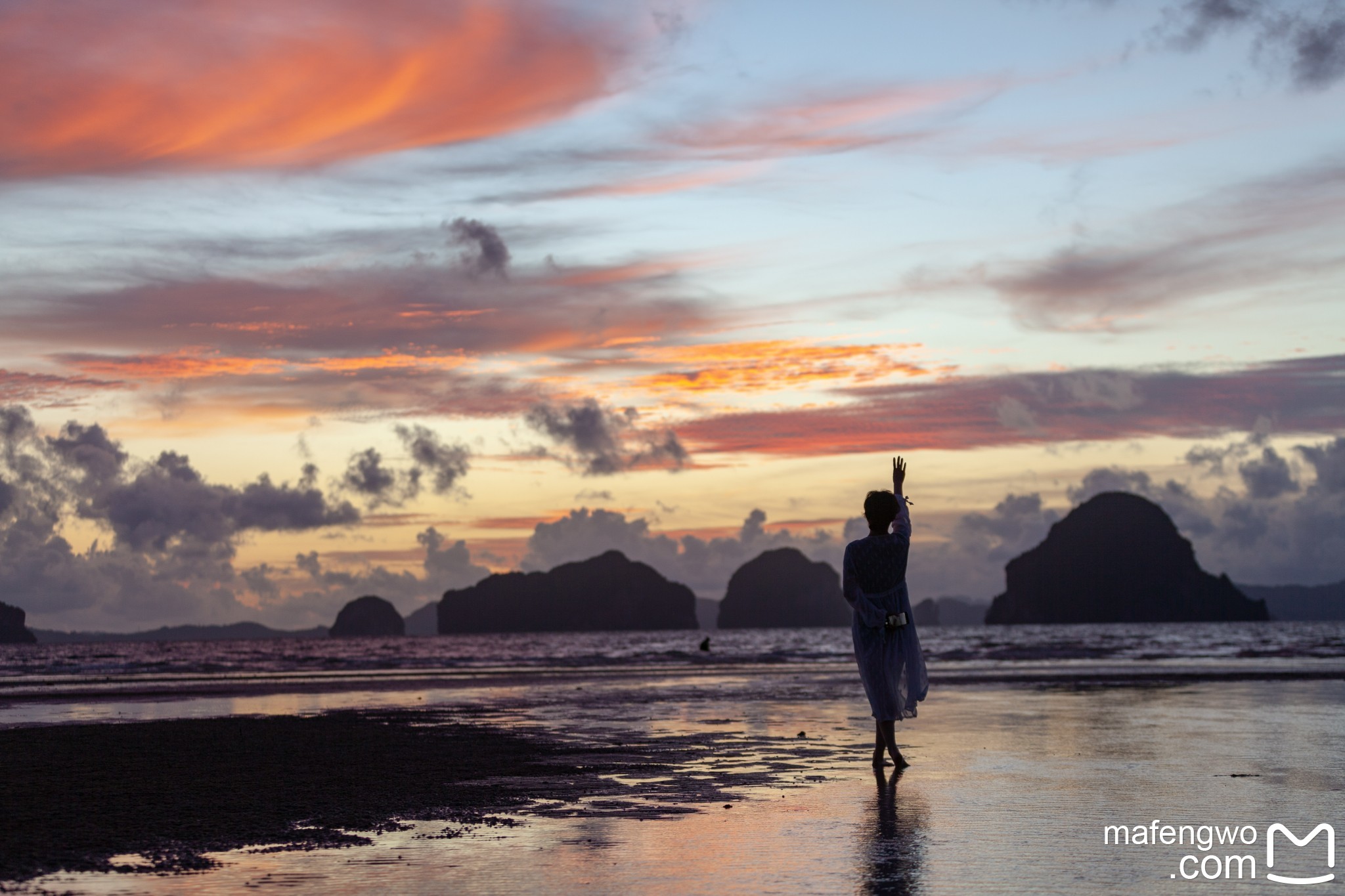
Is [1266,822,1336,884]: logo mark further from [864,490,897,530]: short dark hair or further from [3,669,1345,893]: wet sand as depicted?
[864,490,897,530]: short dark hair

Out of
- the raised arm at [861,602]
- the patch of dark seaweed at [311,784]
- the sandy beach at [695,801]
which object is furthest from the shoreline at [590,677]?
the raised arm at [861,602]

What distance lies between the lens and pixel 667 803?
30.1 ft

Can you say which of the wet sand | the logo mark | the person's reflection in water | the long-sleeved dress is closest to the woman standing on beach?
the long-sleeved dress

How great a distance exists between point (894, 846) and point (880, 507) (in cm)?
413

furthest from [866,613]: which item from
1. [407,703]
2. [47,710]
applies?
[47,710]

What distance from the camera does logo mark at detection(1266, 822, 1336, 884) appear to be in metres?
6.20

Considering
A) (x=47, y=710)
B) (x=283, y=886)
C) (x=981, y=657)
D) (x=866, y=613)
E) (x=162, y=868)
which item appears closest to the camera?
(x=283, y=886)

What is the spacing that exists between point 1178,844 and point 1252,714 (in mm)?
11026

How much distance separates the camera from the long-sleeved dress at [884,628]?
10.5m

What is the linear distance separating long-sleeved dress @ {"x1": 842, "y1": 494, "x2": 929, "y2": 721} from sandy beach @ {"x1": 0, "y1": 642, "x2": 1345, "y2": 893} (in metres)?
0.71

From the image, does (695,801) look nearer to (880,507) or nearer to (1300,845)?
(880,507)

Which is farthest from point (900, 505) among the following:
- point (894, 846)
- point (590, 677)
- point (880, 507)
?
point (590, 677)

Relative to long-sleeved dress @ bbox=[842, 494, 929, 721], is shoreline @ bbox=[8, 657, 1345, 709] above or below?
below

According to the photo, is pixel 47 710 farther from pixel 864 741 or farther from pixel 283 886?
pixel 283 886
